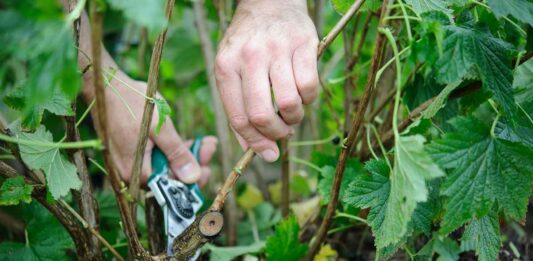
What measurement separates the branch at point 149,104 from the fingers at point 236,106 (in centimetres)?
13

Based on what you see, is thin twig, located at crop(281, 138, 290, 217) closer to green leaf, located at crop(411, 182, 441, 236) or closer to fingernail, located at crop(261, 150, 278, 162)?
fingernail, located at crop(261, 150, 278, 162)

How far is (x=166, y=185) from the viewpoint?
1083mm

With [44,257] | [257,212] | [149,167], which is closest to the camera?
[44,257]

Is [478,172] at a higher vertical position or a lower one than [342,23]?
lower

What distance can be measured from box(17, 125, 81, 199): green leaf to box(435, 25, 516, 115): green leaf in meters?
0.60

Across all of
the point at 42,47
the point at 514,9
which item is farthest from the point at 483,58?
the point at 42,47

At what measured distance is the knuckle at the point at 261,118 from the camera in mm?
893

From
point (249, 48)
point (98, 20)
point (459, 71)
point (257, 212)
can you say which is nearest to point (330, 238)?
point (257, 212)

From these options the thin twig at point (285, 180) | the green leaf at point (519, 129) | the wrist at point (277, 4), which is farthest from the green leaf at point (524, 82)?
the thin twig at point (285, 180)

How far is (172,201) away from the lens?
104 centimetres

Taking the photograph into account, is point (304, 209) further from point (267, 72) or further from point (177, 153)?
point (267, 72)

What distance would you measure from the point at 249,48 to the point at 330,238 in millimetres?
662

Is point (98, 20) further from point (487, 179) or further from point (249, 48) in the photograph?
point (487, 179)

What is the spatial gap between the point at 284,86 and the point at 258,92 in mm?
46
